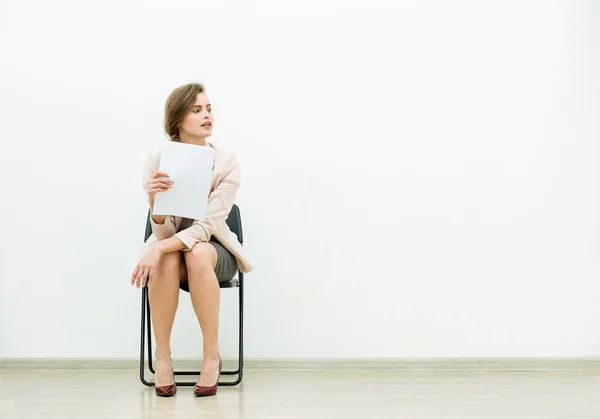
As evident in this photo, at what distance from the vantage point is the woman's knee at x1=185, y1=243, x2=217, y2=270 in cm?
283

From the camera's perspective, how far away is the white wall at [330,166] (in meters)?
3.53

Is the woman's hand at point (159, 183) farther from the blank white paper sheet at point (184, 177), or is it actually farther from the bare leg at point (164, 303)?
the bare leg at point (164, 303)

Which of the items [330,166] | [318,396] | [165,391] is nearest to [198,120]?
[330,166]

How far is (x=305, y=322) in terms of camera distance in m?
3.52

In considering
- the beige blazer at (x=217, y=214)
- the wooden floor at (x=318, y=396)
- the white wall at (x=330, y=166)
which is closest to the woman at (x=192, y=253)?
the beige blazer at (x=217, y=214)

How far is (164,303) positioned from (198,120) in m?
0.73

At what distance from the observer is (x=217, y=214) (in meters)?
2.96

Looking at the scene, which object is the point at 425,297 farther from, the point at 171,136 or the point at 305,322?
the point at 171,136

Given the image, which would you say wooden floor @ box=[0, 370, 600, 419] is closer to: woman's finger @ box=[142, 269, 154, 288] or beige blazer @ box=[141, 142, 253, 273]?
Result: woman's finger @ box=[142, 269, 154, 288]

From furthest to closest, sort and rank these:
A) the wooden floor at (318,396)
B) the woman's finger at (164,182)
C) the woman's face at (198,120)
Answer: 1. the woman's face at (198,120)
2. the woman's finger at (164,182)
3. the wooden floor at (318,396)

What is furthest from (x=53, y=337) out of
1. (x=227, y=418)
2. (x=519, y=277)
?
(x=519, y=277)

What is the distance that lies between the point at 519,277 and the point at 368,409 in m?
1.30

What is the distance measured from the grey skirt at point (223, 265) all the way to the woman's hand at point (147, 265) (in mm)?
209

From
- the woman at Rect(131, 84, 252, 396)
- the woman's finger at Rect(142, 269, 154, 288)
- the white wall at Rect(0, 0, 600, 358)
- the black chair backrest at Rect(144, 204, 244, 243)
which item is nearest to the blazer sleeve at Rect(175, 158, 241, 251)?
the woman at Rect(131, 84, 252, 396)
